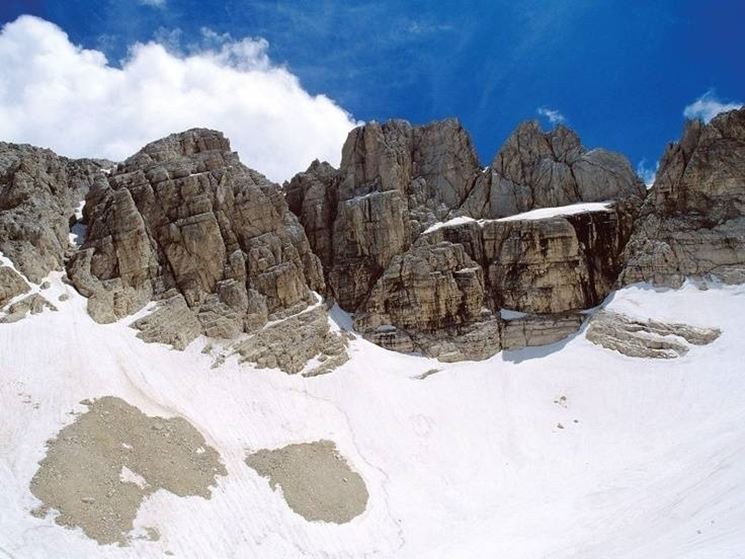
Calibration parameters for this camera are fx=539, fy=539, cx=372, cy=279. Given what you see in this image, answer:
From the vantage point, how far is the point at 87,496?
28.1 m

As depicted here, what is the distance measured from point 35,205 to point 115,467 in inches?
1178

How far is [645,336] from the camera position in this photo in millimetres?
51875

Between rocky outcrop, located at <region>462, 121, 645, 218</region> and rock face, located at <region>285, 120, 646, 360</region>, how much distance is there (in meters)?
0.14

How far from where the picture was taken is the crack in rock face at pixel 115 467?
27.2 metres

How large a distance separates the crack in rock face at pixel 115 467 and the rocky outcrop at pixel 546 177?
46.6 m

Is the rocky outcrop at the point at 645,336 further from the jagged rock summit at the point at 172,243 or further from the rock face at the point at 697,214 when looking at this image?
the jagged rock summit at the point at 172,243

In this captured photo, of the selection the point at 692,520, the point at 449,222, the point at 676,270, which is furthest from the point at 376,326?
the point at 692,520

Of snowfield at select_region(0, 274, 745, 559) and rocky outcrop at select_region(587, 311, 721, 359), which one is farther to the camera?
rocky outcrop at select_region(587, 311, 721, 359)

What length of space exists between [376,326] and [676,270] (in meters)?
32.4

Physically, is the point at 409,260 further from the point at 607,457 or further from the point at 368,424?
the point at 607,457

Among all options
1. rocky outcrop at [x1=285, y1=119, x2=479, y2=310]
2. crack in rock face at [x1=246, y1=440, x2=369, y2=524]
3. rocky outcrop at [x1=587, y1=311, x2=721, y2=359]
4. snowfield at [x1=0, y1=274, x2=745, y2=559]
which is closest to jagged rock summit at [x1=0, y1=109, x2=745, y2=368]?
rocky outcrop at [x1=285, y1=119, x2=479, y2=310]

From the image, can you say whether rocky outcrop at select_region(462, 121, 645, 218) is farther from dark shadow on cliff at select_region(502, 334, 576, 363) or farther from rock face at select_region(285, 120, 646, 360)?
dark shadow on cliff at select_region(502, 334, 576, 363)

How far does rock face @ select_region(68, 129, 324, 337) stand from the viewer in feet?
163

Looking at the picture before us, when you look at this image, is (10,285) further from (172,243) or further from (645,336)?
(645,336)
